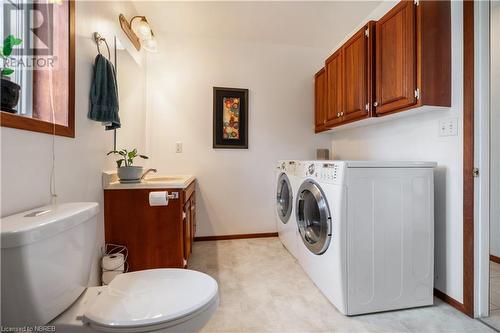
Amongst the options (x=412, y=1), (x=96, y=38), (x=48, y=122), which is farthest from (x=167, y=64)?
(x=412, y=1)

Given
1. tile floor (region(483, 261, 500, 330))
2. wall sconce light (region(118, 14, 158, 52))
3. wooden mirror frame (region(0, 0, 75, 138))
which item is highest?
wall sconce light (region(118, 14, 158, 52))

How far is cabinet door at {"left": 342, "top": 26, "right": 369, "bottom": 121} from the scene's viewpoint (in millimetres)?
Result: 1867

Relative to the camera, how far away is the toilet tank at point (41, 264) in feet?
2.16

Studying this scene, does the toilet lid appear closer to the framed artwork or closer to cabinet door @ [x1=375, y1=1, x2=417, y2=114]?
cabinet door @ [x1=375, y1=1, x2=417, y2=114]

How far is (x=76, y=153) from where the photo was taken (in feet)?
4.29

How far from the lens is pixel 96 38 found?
60.1 inches

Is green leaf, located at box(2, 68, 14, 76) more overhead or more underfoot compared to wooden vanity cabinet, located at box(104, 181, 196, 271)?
more overhead

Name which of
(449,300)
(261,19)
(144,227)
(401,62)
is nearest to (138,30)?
(261,19)

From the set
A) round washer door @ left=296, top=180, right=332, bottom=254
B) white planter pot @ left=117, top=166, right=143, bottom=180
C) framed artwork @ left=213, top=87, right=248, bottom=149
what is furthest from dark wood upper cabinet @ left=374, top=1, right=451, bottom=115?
white planter pot @ left=117, top=166, right=143, bottom=180

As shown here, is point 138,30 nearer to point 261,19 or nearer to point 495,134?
point 261,19

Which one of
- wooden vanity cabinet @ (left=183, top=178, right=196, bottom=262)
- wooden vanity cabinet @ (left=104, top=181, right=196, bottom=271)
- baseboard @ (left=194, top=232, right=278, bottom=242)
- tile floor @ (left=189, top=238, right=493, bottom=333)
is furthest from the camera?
baseboard @ (left=194, top=232, right=278, bottom=242)

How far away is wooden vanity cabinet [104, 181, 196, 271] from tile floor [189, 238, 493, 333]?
0.48m

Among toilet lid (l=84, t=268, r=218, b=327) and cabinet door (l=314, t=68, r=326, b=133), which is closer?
toilet lid (l=84, t=268, r=218, b=327)

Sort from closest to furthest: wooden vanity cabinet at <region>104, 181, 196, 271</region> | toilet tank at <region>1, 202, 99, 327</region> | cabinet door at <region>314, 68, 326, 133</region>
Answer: toilet tank at <region>1, 202, 99, 327</region> → wooden vanity cabinet at <region>104, 181, 196, 271</region> → cabinet door at <region>314, 68, 326, 133</region>
